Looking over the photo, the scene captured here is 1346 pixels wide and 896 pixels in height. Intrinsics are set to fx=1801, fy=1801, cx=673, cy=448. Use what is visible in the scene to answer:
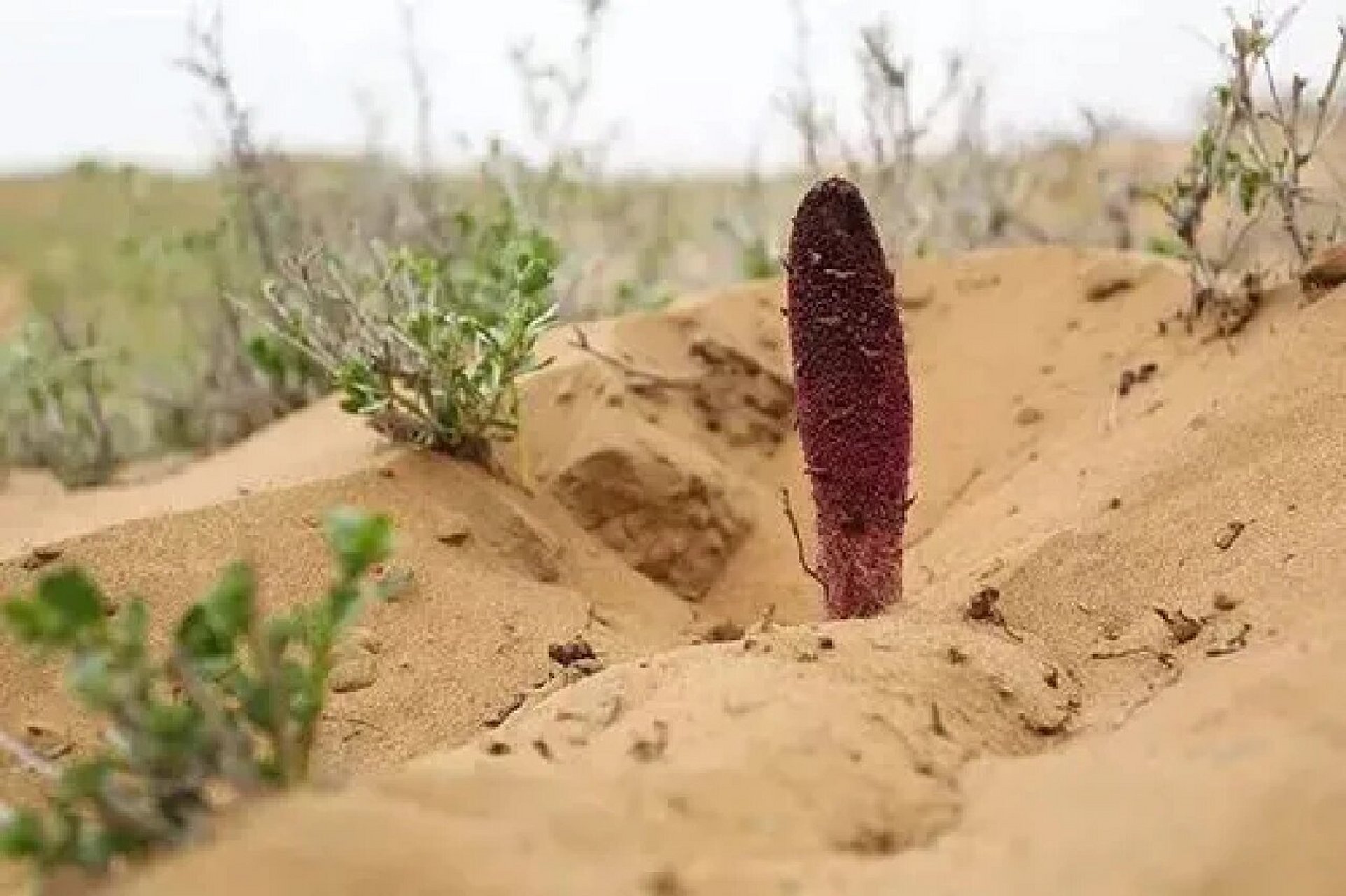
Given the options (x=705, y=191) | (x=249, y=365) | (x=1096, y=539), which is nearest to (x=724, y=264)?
(x=249, y=365)

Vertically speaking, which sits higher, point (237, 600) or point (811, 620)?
point (237, 600)

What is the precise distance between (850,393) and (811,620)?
2.46ft

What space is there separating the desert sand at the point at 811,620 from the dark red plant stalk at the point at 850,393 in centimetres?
11

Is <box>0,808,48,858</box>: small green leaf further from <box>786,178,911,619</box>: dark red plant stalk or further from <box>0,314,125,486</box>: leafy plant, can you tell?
<box>0,314,125,486</box>: leafy plant

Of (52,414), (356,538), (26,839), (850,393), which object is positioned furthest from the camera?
(52,414)

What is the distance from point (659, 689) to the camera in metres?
1.92

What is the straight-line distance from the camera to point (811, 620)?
3.16 m

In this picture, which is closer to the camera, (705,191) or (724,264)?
(724,264)

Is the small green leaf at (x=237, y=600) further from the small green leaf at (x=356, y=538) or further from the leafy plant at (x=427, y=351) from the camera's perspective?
the leafy plant at (x=427, y=351)

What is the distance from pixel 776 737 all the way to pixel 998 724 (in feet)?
1.22

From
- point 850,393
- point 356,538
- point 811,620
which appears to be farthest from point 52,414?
point 356,538

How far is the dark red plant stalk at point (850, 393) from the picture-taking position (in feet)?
8.11

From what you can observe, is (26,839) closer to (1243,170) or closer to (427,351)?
(427,351)

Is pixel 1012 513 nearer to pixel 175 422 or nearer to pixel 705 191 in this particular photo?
pixel 175 422
